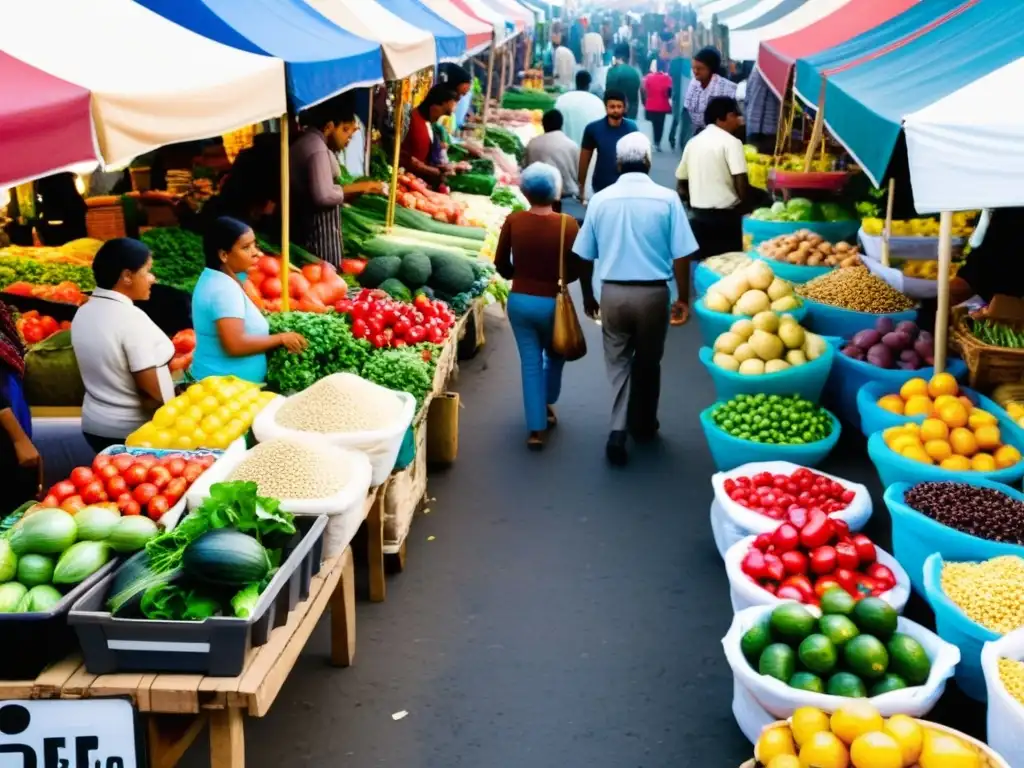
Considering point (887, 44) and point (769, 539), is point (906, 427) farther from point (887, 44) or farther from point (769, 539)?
point (887, 44)

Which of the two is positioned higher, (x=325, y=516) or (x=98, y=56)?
(x=98, y=56)

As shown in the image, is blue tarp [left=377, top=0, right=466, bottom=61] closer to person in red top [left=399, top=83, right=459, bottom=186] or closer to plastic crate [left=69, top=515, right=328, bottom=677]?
person in red top [left=399, top=83, right=459, bottom=186]

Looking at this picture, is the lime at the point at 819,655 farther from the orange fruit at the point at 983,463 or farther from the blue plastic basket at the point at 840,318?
the blue plastic basket at the point at 840,318

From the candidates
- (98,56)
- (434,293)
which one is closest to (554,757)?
(98,56)

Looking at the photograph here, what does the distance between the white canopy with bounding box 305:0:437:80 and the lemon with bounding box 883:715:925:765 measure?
5.52 m

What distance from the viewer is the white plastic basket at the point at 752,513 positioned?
4586 millimetres

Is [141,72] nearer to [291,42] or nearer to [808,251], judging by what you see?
[291,42]

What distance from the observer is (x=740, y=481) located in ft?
16.3

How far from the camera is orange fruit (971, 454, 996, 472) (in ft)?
15.0

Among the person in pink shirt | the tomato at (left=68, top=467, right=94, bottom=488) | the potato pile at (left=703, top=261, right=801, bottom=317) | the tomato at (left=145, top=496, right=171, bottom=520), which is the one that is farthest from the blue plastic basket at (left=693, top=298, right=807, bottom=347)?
the person in pink shirt

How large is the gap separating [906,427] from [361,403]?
2514 millimetres

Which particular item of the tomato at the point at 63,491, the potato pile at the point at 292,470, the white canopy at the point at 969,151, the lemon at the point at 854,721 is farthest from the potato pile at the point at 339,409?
the white canopy at the point at 969,151

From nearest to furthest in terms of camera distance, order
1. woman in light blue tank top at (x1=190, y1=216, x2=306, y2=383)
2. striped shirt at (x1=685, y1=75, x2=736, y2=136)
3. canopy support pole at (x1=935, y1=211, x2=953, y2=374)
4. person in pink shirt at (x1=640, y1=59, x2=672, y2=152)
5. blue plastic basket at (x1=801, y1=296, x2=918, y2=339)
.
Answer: woman in light blue tank top at (x1=190, y1=216, x2=306, y2=383) → canopy support pole at (x1=935, y1=211, x2=953, y2=374) → blue plastic basket at (x1=801, y1=296, x2=918, y2=339) → striped shirt at (x1=685, y1=75, x2=736, y2=136) → person in pink shirt at (x1=640, y1=59, x2=672, y2=152)

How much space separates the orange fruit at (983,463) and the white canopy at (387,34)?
452 cm
